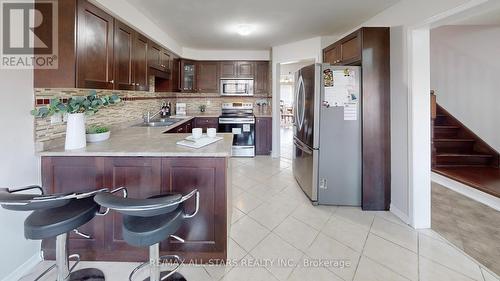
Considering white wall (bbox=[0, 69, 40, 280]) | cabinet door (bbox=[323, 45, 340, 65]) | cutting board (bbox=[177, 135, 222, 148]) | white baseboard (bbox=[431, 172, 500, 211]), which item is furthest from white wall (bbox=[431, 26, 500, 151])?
white wall (bbox=[0, 69, 40, 280])

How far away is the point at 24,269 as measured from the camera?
175cm

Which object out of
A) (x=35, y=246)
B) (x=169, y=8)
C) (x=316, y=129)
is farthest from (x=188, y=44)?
(x=35, y=246)

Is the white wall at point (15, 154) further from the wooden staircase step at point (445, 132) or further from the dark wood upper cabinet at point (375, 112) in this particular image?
the wooden staircase step at point (445, 132)

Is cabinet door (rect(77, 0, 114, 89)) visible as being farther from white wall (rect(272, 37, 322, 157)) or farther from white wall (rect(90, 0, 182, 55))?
white wall (rect(272, 37, 322, 157))

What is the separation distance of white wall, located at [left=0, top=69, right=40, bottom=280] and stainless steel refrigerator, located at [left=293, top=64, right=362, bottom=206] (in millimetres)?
2690

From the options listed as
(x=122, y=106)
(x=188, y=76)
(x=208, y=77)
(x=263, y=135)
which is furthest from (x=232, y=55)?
(x=122, y=106)

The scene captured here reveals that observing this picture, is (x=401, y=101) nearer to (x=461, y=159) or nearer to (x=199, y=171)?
(x=199, y=171)

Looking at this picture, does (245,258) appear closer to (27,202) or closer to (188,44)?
(27,202)

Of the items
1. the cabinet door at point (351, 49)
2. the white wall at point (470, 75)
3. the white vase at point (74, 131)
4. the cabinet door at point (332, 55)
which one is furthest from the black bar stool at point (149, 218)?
the white wall at point (470, 75)

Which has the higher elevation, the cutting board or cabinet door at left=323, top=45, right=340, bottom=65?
cabinet door at left=323, top=45, right=340, bottom=65

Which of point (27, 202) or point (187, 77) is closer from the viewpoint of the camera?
point (27, 202)

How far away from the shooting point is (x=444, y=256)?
193 cm

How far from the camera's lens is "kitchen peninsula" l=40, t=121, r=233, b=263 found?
1812 millimetres

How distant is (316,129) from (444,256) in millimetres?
1630
